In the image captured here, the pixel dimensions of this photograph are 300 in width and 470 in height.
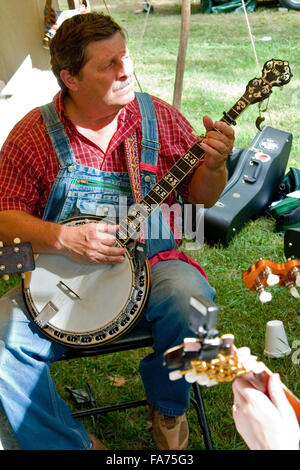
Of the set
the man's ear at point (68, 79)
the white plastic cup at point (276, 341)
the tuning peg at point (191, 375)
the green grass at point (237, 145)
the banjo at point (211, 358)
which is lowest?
the green grass at point (237, 145)

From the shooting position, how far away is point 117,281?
2.16m

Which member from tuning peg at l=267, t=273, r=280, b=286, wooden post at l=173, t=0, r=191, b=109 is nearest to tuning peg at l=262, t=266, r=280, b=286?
tuning peg at l=267, t=273, r=280, b=286

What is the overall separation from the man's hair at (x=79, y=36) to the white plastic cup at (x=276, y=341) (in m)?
1.38

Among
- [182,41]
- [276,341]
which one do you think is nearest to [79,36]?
[276,341]

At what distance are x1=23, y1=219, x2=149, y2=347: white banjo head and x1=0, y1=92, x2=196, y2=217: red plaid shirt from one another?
0.90ft

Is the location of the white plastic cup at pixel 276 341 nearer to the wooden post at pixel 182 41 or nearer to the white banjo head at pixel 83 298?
the white banjo head at pixel 83 298

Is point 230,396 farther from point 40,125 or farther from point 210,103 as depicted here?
point 210,103

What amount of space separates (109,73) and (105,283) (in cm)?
76

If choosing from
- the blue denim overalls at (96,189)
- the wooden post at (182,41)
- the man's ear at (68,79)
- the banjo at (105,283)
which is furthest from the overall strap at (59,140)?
the wooden post at (182,41)

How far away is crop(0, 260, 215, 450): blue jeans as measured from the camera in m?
2.07

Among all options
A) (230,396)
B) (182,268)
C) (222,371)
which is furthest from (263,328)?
(222,371)

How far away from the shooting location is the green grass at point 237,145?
2.60m

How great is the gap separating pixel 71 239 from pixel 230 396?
101cm

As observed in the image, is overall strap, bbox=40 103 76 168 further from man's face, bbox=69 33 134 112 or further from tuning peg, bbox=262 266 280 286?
tuning peg, bbox=262 266 280 286
